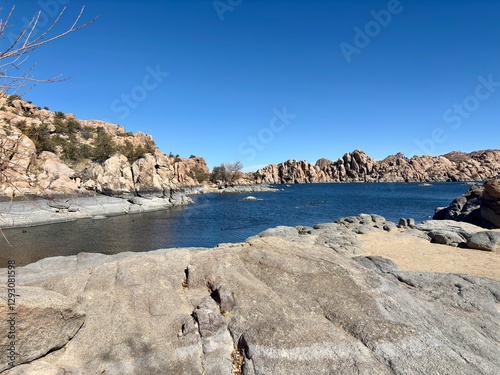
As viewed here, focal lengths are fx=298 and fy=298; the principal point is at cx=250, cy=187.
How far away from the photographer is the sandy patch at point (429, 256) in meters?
19.0

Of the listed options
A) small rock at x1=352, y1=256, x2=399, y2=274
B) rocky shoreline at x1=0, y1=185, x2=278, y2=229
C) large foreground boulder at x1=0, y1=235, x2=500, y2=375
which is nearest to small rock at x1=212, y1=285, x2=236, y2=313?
large foreground boulder at x1=0, y1=235, x2=500, y2=375

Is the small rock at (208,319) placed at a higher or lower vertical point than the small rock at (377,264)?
higher

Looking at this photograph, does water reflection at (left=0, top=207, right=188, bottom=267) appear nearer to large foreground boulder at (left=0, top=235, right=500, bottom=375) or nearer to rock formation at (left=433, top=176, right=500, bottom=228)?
large foreground boulder at (left=0, top=235, right=500, bottom=375)

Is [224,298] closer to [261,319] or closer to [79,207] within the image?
[261,319]

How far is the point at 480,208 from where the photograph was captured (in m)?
34.3

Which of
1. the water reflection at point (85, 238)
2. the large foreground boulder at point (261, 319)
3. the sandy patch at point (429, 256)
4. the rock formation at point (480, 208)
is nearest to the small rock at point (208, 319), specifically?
the large foreground boulder at point (261, 319)

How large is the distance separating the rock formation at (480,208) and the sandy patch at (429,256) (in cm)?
1011

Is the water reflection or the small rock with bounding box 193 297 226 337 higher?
the small rock with bounding box 193 297 226 337

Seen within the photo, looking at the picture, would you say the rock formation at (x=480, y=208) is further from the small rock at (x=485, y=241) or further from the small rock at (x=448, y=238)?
the small rock at (x=485, y=241)

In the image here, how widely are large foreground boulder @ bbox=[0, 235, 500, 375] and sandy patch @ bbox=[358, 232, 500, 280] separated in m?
9.38

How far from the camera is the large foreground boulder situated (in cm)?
677

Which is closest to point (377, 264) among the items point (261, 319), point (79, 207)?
point (261, 319)

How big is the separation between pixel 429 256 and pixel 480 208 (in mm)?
17634

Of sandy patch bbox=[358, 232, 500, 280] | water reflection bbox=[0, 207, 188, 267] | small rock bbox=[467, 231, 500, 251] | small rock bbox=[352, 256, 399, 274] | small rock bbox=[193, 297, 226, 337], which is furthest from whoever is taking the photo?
water reflection bbox=[0, 207, 188, 267]
